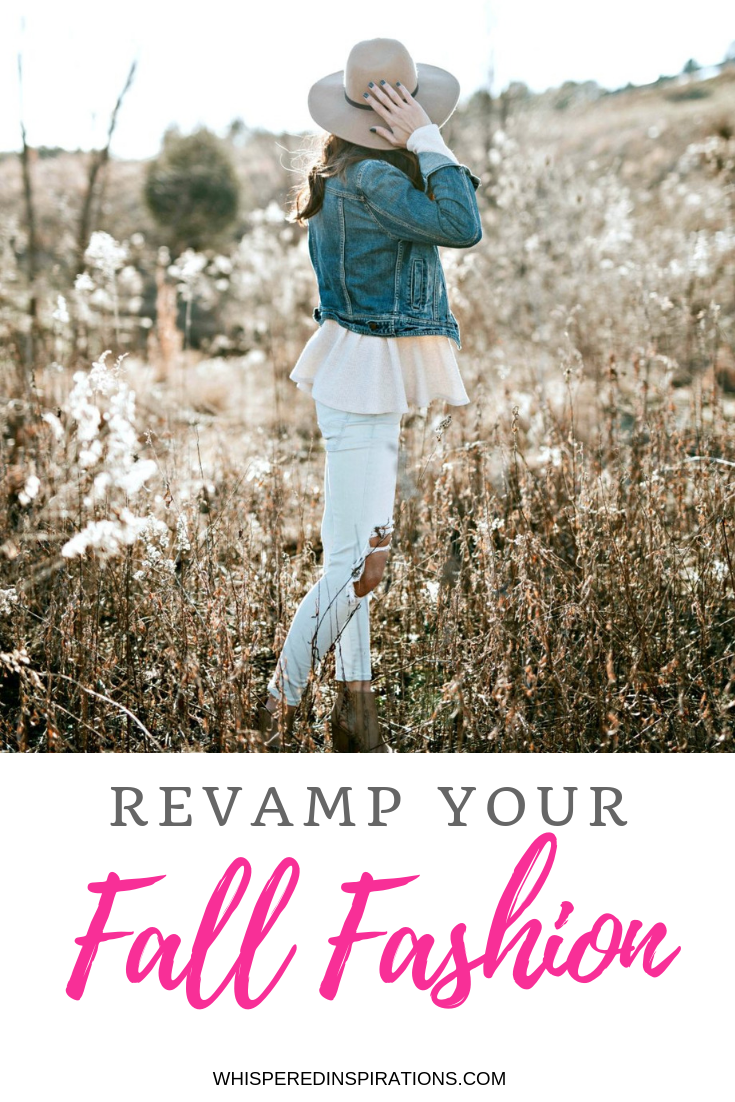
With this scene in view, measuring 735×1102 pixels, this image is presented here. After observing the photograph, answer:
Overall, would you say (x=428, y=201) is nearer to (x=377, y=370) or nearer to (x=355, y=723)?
(x=377, y=370)

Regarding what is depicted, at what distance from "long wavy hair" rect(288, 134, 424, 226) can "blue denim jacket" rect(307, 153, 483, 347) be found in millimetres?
25

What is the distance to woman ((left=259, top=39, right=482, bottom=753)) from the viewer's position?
2143 millimetres

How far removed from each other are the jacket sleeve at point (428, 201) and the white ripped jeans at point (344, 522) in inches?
17.1

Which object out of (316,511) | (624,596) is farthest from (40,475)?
(624,596)

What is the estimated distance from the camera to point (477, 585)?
9.62 feet

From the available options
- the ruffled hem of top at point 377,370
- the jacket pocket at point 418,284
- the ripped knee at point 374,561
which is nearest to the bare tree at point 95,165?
the ruffled hem of top at point 377,370

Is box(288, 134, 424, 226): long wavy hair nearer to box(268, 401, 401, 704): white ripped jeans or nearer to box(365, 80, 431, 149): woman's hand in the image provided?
box(365, 80, 431, 149): woman's hand

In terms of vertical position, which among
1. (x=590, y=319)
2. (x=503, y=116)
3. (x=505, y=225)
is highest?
(x=503, y=116)

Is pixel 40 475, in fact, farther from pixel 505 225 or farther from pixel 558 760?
pixel 505 225

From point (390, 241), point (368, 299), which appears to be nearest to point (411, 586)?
point (368, 299)

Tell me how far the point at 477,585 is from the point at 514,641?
0.37m

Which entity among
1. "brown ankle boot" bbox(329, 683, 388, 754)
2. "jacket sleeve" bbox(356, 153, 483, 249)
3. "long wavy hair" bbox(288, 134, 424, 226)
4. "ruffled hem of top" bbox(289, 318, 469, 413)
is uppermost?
"long wavy hair" bbox(288, 134, 424, 226)

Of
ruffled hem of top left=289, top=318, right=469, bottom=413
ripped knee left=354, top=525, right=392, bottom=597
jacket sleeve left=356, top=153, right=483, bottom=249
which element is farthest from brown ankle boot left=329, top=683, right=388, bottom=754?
jacket sleeve left=356, top=153, right=483, bottom=249

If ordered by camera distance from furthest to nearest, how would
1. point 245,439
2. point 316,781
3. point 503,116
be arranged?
point 503,116 < point 245,439 < point 316,781
